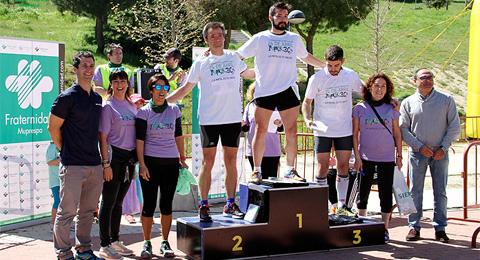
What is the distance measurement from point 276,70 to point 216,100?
0.80 meters

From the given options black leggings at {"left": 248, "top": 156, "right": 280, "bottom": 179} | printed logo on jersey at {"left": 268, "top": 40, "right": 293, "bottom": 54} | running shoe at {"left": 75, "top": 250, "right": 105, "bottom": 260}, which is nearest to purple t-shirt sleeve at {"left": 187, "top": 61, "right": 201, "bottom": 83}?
printed logo on jersey at {"left": 268, "top": 40, "right": 293, "bottom": 54}

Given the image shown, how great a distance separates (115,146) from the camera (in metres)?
5.71

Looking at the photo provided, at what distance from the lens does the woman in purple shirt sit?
6590 millimetres

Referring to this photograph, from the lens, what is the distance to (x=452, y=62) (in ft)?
122

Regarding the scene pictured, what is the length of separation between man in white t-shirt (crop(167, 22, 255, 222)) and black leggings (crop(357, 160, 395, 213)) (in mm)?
1718

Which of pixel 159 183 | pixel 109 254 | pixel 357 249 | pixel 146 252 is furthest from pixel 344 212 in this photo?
pixel 109 254

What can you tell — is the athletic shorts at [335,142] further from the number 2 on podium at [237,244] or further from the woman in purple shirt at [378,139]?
the number 2 on podium at [237,244]

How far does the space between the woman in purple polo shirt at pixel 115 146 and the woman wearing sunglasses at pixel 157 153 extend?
0.13 meters

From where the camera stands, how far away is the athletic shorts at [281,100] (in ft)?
20.1

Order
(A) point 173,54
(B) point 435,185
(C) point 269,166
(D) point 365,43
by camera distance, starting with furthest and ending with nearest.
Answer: (D) point 365,43 < (A) point 173,54 < (C) point 269,166 < (B) point 435,185

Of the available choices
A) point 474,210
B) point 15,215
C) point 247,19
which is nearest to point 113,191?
point 15,215

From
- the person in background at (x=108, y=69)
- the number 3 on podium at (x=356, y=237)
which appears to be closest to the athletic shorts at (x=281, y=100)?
the number 3 on podium at (x=356, y=237)

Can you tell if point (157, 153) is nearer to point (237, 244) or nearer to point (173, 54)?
point (237, 244)

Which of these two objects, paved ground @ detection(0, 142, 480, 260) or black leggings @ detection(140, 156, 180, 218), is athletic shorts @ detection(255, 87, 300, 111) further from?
paved ground @ detection(0, 142, 480, 260)
